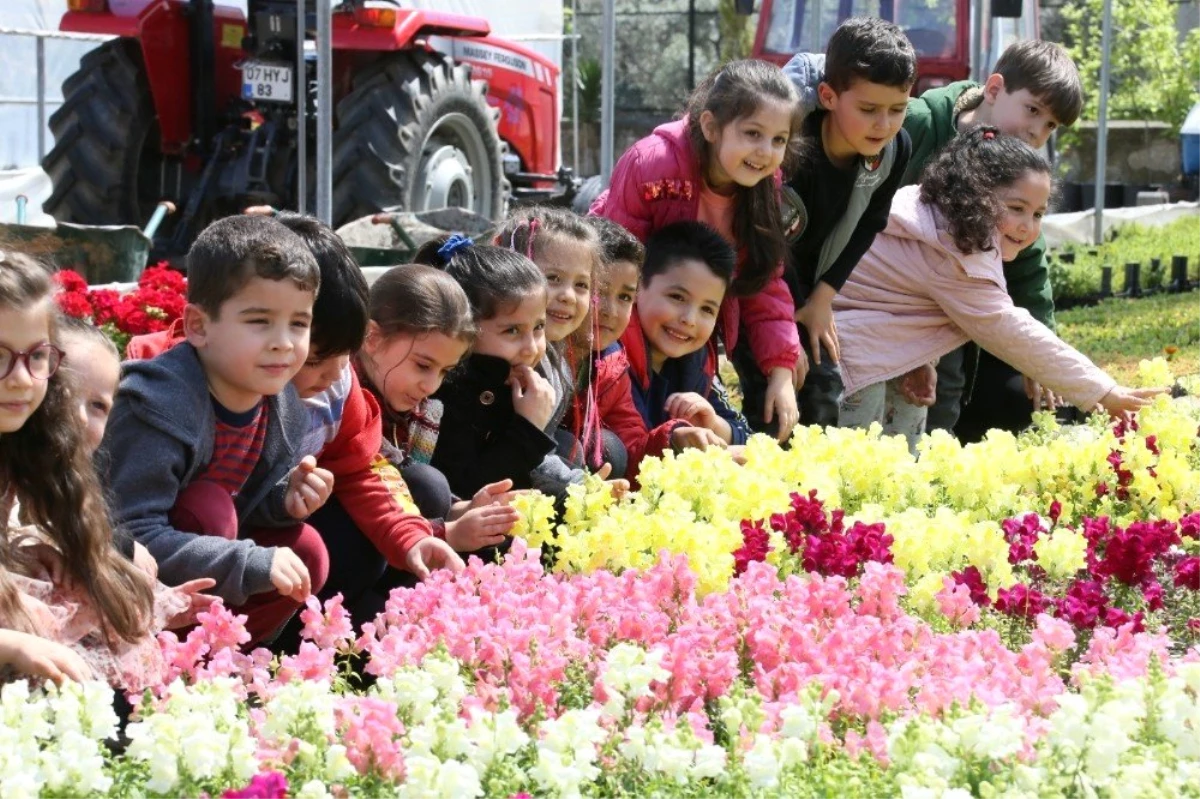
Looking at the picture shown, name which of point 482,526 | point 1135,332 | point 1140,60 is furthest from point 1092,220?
point 482,526

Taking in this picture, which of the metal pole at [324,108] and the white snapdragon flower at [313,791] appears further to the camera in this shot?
the metal pole at [324,108]

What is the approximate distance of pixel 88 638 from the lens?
10.3ft

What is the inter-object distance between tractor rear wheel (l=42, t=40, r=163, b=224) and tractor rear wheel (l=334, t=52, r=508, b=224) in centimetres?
130

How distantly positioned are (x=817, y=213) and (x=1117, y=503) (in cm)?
154

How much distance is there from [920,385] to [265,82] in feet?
15.8

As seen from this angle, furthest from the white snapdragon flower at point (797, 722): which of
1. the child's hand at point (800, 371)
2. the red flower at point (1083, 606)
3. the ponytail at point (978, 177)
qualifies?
the ponytail at point (978, 177)

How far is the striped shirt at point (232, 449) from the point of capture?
3.69 meters

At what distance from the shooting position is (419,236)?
9203 mm

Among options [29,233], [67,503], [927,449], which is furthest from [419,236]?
[67,503]

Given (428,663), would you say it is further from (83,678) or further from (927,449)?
(927,449)

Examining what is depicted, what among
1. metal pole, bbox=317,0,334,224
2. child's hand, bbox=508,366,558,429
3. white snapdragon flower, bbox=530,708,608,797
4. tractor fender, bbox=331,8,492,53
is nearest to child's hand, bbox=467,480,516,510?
child's hand, bbox=508,366,558,429

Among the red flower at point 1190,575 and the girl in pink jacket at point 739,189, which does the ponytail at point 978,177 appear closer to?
the girl in pink jacket at point 739,189

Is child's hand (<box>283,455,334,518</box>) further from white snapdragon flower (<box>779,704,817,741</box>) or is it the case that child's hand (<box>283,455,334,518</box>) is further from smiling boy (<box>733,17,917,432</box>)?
smiling boy (<box>733,17,917,432</box>)

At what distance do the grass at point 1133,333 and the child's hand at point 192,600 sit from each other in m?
5.83
